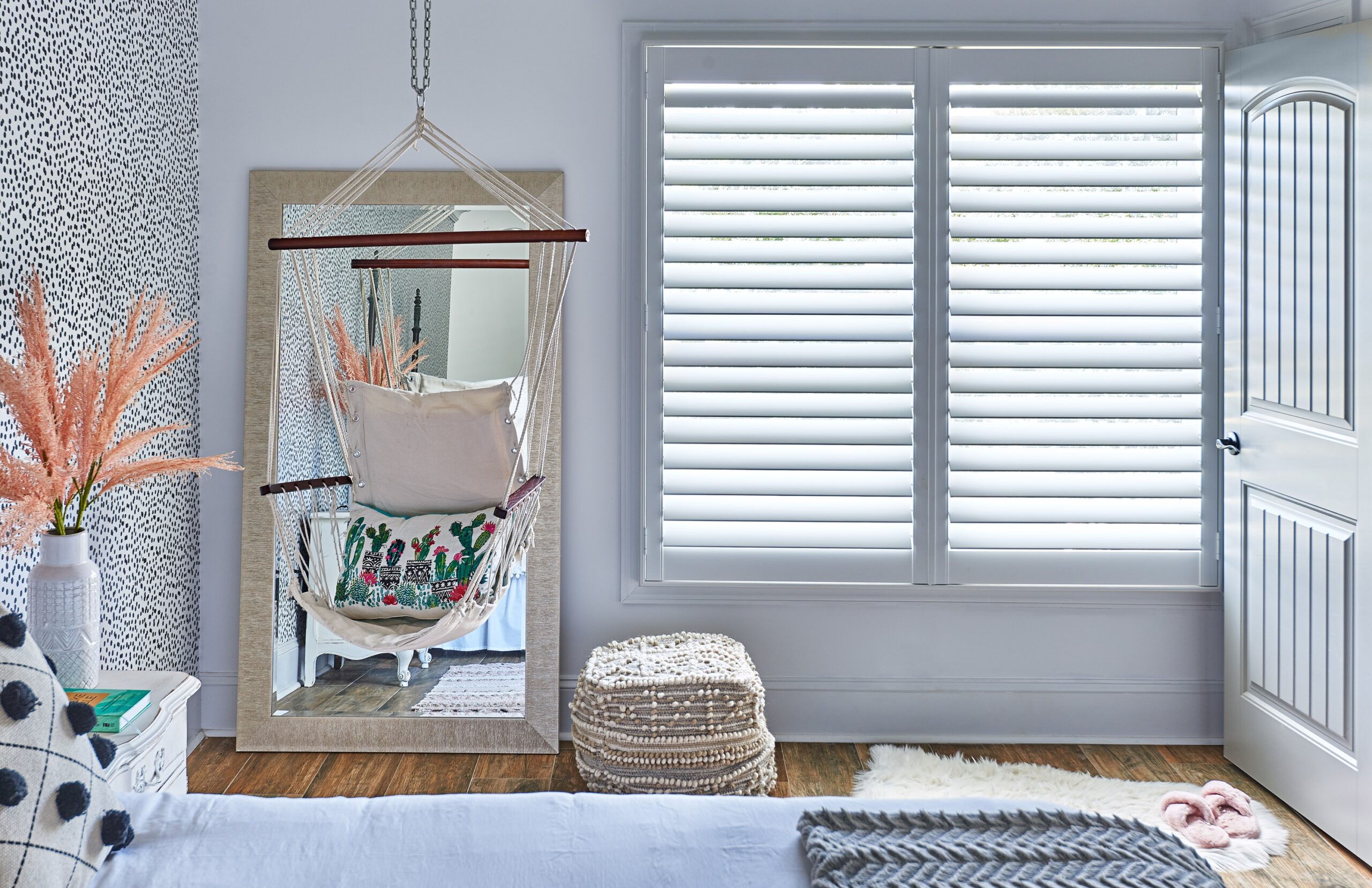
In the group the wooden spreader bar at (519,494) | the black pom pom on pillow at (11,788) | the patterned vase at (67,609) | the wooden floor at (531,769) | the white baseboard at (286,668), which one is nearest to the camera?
the black pom pom on pillow at (11,788)

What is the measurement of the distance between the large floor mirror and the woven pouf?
0.42 m

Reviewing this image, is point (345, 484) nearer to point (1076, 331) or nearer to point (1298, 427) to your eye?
point (1076, 331)

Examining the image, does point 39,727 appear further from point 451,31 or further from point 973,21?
point 973,21

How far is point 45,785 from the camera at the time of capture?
1.26 metres

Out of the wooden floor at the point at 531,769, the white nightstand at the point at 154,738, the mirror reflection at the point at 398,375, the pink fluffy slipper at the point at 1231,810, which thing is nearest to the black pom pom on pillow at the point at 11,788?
the white nightstand at the point at 154,738

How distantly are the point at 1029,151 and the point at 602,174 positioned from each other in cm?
125

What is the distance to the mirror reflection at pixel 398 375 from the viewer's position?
9.24 feet

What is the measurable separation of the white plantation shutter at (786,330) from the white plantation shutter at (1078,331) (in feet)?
0.58

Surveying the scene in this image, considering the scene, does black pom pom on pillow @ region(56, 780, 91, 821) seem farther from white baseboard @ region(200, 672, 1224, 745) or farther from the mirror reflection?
white baseboard @ region(200, 672, 1224, 745)

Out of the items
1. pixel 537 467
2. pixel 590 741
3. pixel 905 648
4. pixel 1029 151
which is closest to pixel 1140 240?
pixel 1029 151

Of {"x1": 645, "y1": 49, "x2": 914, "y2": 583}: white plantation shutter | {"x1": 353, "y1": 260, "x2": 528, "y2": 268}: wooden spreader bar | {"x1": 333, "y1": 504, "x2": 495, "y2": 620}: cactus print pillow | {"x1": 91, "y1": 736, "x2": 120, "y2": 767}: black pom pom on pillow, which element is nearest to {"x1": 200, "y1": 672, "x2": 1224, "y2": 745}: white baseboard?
{"x1": 645, "y1": 49, "x2": 914, "y2": 583}: white plantation shutter

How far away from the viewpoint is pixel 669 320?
2.90 m

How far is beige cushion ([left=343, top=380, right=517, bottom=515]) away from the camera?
2.36m

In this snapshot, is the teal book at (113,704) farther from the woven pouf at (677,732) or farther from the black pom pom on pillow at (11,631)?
the woven pouf at (677,732)
